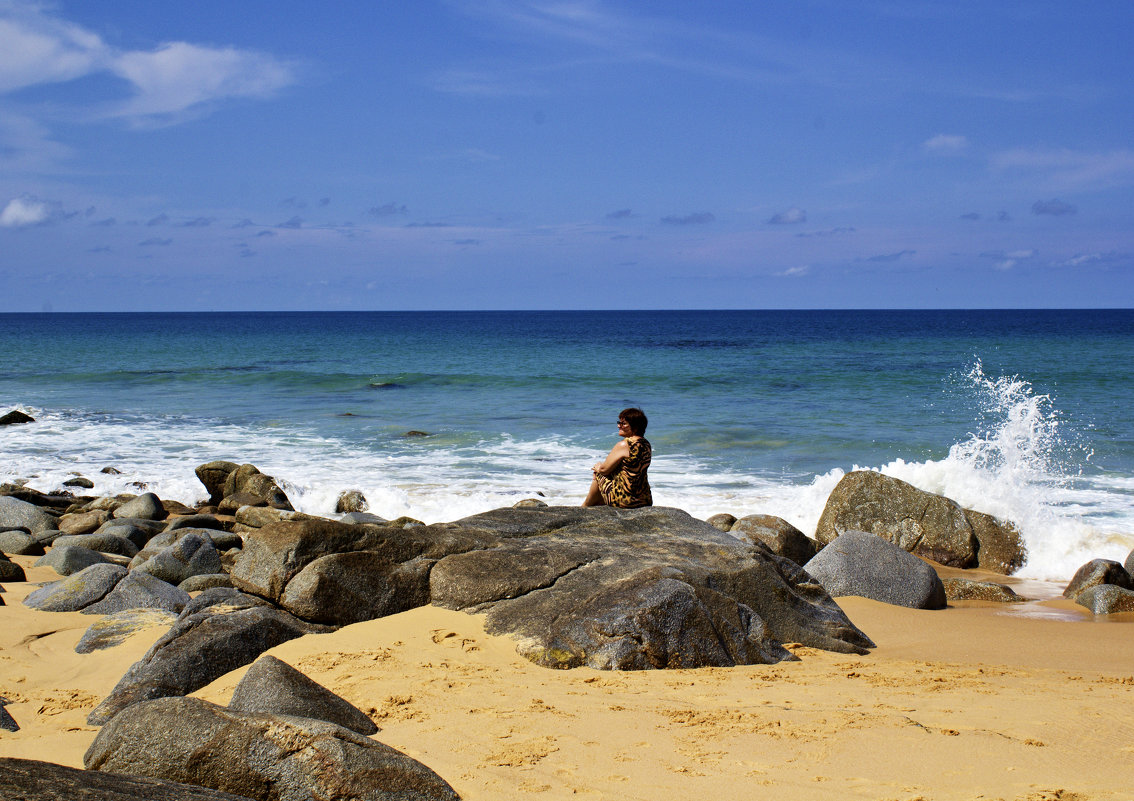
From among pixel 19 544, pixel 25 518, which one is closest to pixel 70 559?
pixel 19 544

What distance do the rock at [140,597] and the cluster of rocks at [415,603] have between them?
14 millimetres

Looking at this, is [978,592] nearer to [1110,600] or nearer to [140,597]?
[1110,600]

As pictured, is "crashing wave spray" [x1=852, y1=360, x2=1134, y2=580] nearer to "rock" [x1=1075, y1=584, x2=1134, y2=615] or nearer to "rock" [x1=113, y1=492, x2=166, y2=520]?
"rock" [x1=1075, y1=584, x2=1134, y2=615]

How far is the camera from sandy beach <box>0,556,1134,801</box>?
352 cm

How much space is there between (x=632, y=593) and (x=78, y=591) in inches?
183

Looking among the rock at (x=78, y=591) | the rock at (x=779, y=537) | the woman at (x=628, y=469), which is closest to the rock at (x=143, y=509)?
the rock at (x=78, y=591)

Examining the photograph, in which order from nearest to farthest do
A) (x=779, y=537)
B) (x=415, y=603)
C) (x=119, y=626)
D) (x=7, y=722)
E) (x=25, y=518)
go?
(x=7, y=722) < (x=415, y=603) < (x=119, y=626) < (x=779, y=537) < (x=25, y=518)

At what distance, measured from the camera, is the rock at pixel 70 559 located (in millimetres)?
8703

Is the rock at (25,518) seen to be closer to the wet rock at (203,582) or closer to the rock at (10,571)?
the rock at (10,571)

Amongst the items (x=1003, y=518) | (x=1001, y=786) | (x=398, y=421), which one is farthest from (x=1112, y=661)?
(x=398, y=421)

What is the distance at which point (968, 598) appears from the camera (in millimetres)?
8562

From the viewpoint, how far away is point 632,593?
520cm

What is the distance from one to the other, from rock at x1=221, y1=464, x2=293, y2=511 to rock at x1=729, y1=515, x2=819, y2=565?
6.84 meters

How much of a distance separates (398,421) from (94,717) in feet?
57.2
